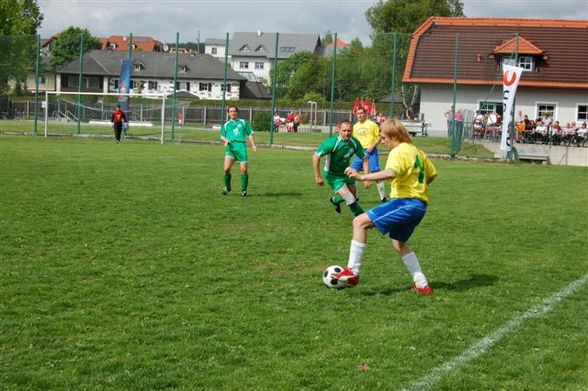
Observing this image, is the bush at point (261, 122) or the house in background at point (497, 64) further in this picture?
the bush at point (261, 122)

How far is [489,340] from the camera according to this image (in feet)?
20.0

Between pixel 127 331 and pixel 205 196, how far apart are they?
29.6ft

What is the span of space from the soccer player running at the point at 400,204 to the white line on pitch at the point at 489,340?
3.52 ft

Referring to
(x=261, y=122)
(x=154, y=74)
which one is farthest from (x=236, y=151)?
(x=154, y=74)

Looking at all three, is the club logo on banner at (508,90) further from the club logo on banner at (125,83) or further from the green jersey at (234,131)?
the club logo on banner at (125,83)

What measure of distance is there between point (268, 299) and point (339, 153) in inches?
200

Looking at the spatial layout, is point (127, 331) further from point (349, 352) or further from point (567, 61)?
point (567, 61)

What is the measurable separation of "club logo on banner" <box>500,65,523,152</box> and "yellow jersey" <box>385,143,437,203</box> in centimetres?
2136

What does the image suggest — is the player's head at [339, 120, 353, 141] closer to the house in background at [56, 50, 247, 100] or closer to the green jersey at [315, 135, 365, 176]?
the green jersey at [315, 135, 365, 176]

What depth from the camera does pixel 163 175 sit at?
18703 millimetres

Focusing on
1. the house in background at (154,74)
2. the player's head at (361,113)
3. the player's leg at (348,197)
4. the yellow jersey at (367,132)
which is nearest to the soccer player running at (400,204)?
the player's leg at (348,197)

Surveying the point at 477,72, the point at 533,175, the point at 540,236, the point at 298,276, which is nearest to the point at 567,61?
the point at 477,72

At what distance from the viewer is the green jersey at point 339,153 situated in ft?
38.5

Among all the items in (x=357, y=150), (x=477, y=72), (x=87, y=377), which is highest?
(x=477, y=72)
